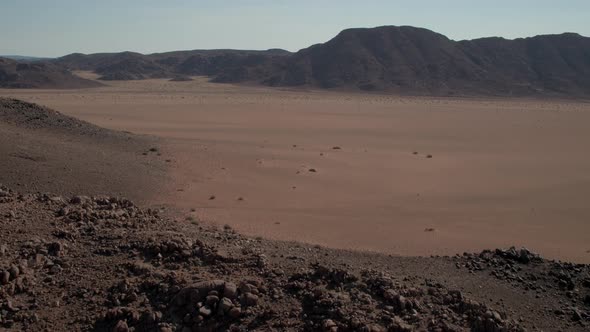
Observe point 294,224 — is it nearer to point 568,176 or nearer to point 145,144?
point 145,144

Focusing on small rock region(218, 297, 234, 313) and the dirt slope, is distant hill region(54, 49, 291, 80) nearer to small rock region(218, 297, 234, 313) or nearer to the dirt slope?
Answer: the dirt slope

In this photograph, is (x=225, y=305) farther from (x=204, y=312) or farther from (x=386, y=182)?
(x=386, y=182)

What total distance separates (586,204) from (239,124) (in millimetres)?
23395

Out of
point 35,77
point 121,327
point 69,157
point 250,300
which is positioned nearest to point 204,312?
point 250,300

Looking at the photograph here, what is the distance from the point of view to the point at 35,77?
74375 millimetres

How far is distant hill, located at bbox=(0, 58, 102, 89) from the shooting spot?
71875 millimetres

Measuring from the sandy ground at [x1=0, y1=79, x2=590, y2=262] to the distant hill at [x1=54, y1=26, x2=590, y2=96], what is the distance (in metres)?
44.1

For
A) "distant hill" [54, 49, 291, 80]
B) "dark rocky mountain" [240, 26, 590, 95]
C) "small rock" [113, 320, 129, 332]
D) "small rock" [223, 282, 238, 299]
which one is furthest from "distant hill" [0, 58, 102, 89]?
"small rock" [223, 282, 238, 299]

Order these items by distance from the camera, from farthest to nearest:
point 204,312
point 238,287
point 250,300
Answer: point 238,287
point 250,300
point 204,312

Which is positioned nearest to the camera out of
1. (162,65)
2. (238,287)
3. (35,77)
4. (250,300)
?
(250,300)

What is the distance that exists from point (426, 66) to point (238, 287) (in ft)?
274

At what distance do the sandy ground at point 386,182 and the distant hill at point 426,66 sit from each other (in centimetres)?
4406

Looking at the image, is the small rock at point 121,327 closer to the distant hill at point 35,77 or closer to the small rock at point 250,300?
the small rock at point 250,300

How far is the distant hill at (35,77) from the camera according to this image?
71875 millimetres
